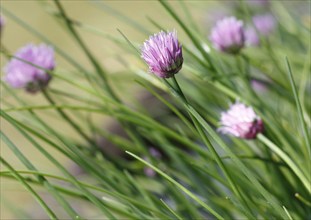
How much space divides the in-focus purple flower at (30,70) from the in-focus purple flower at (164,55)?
28 cm

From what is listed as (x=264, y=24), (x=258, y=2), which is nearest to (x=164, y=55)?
(x=264, y=24)

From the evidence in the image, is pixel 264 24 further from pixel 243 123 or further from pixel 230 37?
pixel 243 123

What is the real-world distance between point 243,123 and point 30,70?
276 mm

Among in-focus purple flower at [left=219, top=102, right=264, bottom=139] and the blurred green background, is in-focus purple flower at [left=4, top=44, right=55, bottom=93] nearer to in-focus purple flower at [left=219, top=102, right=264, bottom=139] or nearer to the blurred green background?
in-focus purple flower at [left=219, top=102, right=264, bottom=139]

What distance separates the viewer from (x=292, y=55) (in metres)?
0.89

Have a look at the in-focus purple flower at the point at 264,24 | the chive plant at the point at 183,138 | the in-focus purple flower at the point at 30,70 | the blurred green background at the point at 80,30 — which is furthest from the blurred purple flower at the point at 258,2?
the in-focus purple flower at the point at 30,70

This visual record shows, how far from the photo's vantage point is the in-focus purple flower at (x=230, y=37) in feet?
2.16

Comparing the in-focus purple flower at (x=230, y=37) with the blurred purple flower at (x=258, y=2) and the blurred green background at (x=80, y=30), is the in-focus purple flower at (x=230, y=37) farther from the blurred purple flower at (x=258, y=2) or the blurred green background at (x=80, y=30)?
the blurred green background at (x=80, y=30)

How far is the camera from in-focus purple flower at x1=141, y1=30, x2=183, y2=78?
1.36 ft

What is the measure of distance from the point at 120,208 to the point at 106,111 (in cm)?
12

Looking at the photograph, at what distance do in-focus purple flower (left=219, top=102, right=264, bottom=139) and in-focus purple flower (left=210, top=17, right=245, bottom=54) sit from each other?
0.44 feet

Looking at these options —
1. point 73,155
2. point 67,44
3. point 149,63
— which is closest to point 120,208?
point 73,155

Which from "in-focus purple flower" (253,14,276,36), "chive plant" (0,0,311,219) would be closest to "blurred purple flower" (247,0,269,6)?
"in-focus purple flower" (253,14,276,36)

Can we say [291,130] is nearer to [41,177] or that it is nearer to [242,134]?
[242,134]
